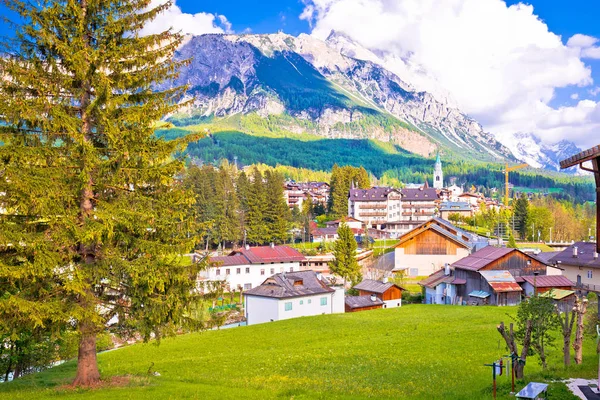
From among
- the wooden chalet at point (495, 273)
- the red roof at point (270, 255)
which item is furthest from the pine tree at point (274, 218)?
the wooden chalet at point (495, 273)

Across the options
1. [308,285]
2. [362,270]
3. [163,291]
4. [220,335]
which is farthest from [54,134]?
[362,270]

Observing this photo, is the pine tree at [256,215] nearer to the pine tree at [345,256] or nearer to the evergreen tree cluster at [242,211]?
the evergreen tree cluster at [242,211]

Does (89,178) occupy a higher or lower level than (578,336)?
higher

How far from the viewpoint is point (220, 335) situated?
1674 inches

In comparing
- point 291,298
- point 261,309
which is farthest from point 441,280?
point 261,309

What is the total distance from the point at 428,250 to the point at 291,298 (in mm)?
33314

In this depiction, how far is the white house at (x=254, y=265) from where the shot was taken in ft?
239

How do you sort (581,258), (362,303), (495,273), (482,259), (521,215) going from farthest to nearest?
(521,215) → (362,303) → (482,259) → (581,258) → (495,273)

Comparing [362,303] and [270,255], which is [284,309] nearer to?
[362,303]

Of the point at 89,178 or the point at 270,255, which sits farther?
the point at 270,255

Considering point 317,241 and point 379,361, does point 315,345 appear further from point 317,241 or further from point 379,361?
point 317,241

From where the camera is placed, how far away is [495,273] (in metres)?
55.9

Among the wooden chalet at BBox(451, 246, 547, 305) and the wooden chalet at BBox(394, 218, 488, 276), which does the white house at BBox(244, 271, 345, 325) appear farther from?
the wooden chalet at BBox(394, 218, 488, 276)

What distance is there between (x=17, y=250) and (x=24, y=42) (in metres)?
6.55
